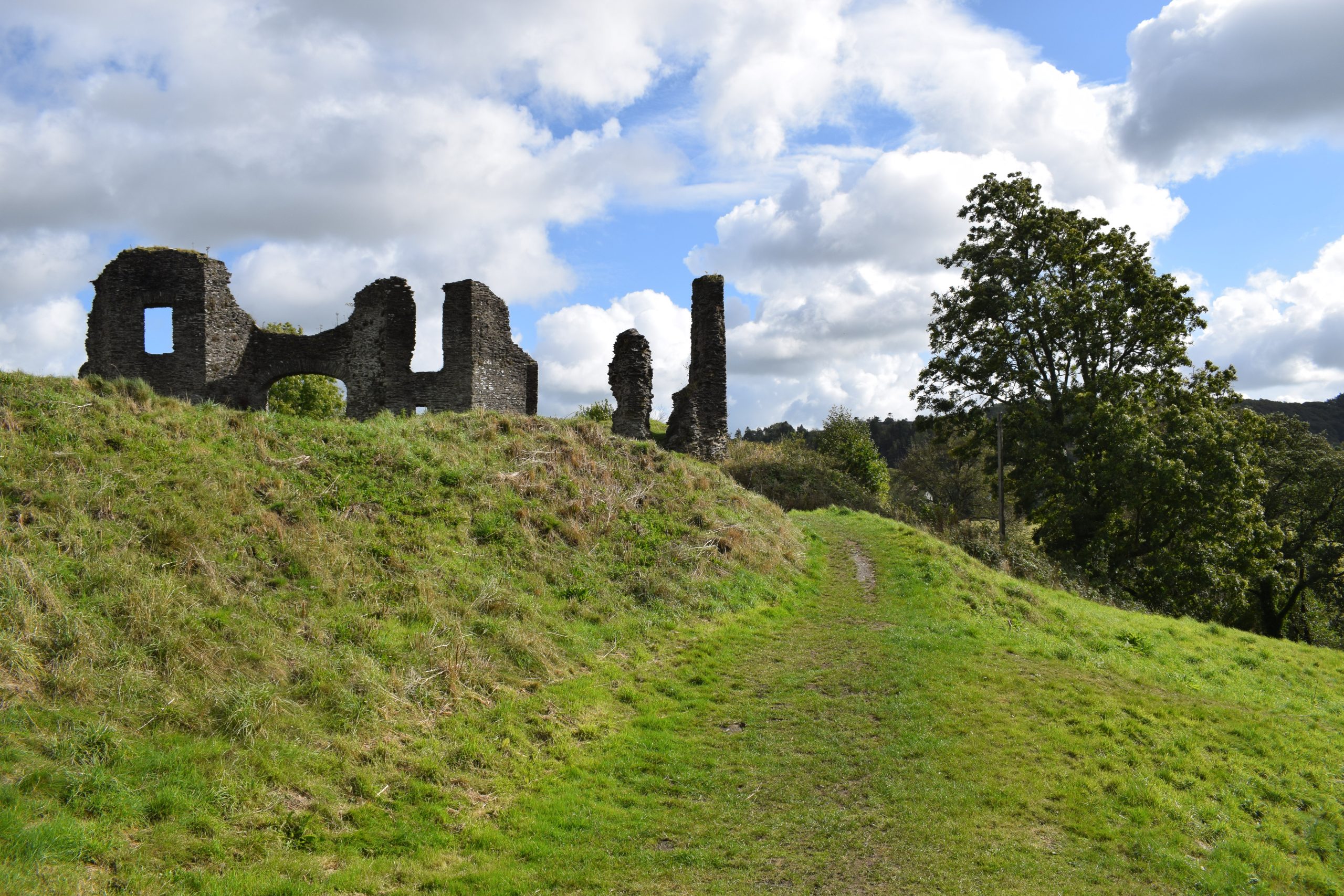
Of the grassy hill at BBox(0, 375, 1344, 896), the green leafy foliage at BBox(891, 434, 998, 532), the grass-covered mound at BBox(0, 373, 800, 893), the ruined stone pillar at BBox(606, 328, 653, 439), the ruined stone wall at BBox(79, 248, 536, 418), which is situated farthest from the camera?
the green leafy foliage at BBox(891, 434, 998, 532)

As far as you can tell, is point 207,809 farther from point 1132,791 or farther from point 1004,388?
point 1004,388

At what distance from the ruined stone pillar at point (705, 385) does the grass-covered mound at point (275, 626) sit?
1381 cm

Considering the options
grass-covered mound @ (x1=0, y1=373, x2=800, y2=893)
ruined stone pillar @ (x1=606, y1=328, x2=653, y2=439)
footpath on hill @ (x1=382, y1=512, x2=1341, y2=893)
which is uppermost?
ruined stone pillar @ (x1=606, y1=328, x2=653, y2=439)

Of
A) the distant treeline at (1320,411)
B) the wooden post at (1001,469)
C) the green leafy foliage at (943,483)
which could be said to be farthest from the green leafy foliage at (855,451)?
the distant treeline at (1320,411)

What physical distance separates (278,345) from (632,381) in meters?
11.5

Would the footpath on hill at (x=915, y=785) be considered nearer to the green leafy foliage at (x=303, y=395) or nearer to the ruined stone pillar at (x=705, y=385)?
the ruined stone pillar at (x=705, y=385)

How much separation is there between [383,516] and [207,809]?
21.7ft

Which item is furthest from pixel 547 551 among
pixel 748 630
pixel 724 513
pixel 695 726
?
pixel 724 513

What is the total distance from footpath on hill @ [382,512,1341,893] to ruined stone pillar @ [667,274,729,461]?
15834mm

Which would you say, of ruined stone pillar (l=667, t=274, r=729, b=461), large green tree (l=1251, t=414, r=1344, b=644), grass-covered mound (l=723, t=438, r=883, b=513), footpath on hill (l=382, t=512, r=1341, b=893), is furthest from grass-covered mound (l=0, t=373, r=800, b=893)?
large green tree (l=1251, t=414, r=1344, b=644)

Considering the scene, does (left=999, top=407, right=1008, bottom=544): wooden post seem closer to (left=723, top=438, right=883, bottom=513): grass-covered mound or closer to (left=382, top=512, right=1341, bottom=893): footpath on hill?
(left=723, top=438, right=883, bottom=513): grass-covered mound

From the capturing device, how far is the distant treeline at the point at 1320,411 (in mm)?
100812

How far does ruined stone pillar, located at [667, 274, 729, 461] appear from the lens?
30125 mm

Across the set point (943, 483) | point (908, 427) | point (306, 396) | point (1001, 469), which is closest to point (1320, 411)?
point (908, 427)
